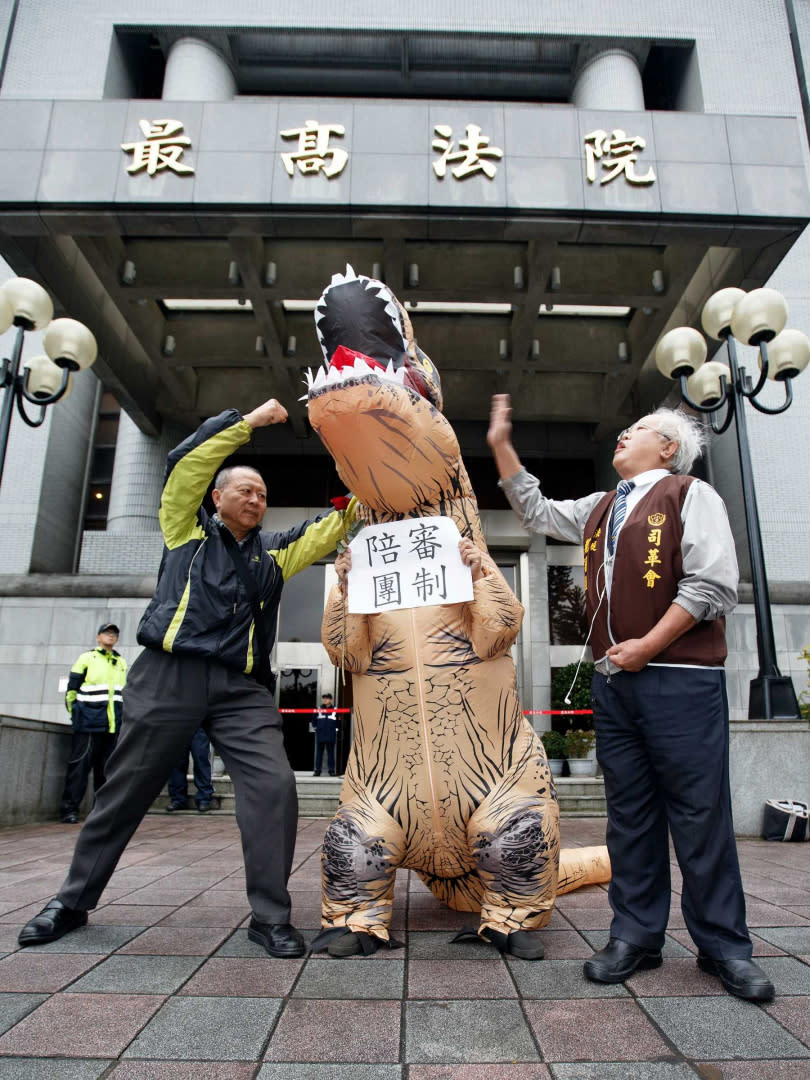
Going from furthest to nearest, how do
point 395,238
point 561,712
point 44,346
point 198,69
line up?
point 198,69 < point 561,712 < point 395,238 < point 44,346

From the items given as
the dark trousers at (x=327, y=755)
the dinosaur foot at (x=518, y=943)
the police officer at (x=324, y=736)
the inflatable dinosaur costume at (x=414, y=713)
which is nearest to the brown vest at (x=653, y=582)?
the inflatable dinosaur costume at (x=414, y=713)

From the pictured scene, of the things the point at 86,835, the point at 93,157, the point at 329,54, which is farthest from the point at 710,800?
the point at 329,54

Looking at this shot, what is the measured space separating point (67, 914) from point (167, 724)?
79 cm

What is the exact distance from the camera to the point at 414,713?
8.96 feet

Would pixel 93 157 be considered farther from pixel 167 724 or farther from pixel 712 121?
pixel 167 724

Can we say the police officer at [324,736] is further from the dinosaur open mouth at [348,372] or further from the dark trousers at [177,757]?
the dinosaur open mouth at [348,372]

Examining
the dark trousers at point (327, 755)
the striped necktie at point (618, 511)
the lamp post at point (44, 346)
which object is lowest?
the dark trousers at point (327, 755)

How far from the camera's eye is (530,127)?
345 inches

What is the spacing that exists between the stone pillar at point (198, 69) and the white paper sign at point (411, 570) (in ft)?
39.1

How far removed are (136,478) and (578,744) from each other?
320 inches

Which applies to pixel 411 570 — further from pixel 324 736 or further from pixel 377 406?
pixel 324 736

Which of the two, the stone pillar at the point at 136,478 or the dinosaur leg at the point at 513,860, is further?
the stone pillar at the point at 136,478

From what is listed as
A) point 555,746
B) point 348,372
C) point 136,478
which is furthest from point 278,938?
point 136,478

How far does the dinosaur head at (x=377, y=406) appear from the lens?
2.57 meters
